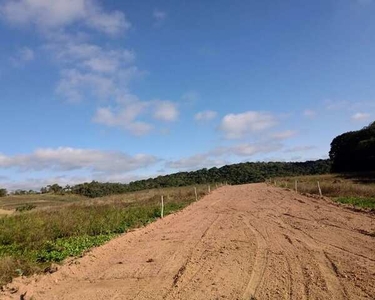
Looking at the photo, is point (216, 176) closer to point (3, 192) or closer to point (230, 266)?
point (3, 192)

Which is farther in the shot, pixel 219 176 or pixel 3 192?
pixel 219 176

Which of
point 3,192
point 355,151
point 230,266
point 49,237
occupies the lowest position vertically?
point 230,266

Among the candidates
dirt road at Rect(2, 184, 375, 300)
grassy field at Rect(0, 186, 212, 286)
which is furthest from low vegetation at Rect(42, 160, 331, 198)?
dirt road at Rect(2, 184, 375, 300)

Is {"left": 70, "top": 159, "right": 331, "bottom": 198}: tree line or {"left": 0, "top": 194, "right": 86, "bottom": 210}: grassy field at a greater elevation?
{"left": 70, "top": 159, "right": 331, "bottom": 198}: tree line

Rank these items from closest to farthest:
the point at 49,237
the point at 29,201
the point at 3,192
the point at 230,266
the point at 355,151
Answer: the point at 230,266 < the point at 49,237 < the point at 355,151 < the point at 29,201 < the point at 3,192

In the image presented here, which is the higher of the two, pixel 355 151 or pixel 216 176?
pixel 216 176

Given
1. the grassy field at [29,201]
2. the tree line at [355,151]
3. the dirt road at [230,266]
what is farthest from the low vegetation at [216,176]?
the dirt road at [230,266]

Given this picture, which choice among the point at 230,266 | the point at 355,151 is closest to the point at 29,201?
the point at 355,151

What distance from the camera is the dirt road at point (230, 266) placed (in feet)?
23.3

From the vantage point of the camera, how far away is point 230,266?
878cm

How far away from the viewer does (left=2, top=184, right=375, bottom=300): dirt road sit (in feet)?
23.3

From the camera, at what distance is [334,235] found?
11.7m

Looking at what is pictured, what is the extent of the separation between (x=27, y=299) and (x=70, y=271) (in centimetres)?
199

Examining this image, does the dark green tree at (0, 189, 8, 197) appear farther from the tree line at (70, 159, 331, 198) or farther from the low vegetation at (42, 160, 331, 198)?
the tree line at (70, 159, 331, 198)
